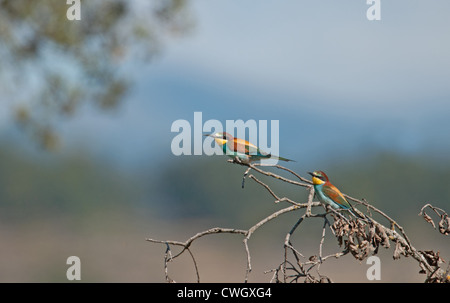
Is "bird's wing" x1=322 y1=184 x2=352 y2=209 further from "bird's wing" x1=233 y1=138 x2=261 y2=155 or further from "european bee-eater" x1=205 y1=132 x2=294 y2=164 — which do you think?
"bird's wing" x1=233 y1=138 x2=261 y2=155

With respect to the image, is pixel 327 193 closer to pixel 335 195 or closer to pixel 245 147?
pixel 335 195

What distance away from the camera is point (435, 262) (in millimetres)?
2314

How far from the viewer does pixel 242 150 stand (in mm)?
3293

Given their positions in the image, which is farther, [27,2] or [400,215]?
[400,215]

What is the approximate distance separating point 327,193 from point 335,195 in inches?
3.2

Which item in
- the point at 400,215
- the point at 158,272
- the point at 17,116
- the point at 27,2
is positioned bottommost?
the point at 158,272

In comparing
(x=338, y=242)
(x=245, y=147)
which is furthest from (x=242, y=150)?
(x=338, y=242)

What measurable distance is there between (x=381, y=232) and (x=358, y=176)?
36.9 ft

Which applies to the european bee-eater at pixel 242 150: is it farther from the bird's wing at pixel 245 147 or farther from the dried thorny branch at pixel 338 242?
the dried thorny branch at pixel 338 242

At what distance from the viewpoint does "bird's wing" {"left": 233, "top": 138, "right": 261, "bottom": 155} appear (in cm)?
328

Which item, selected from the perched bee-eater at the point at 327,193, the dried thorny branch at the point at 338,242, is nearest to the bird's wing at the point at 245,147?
the perched bee-eater at the point at 327,193

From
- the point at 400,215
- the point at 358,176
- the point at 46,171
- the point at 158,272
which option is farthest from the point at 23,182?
the point at 400,215

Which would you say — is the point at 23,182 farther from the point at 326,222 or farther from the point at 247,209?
the point at 326,222

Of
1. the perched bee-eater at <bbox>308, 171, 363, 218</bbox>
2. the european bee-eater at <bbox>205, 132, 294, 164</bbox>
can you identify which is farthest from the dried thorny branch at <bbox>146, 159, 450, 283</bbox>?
the european bee-eater at <bbox>205, 132, 294, 164</bbox>
